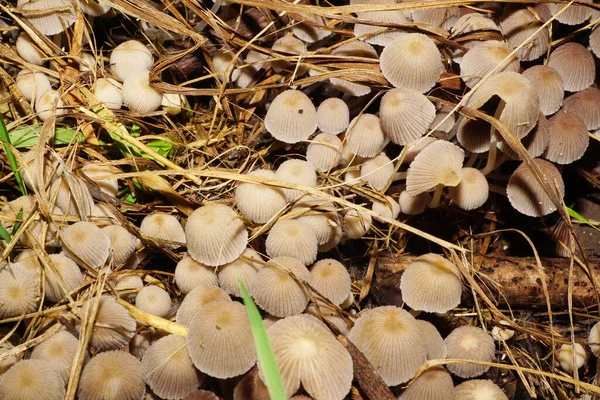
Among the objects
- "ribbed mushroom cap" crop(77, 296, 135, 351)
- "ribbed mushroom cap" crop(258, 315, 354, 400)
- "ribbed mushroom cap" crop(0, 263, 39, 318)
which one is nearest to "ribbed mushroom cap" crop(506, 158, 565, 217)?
"ribbed mushroom cap" crop(258, 315, 354, 400)

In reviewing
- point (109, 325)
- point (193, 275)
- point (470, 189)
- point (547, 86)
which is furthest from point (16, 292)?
point (547, 86)

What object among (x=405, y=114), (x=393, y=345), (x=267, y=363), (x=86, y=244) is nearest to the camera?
(x=267, y=363)

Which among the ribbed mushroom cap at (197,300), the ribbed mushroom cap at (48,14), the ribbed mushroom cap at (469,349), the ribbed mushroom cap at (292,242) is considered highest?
the ribbed mushroom cap at (48,14)

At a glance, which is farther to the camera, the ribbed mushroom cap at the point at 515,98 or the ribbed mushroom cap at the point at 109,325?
the ribbed mushroom cap at the point at 515,98

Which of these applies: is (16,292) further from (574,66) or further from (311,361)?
(574,66)

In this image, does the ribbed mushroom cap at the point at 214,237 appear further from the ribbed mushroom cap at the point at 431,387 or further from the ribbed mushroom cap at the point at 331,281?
the ribbed mushroom cap at the point at 431,387

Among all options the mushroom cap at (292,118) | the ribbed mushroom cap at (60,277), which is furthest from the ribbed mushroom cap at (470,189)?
the ribbed mushroom cap at (60,277)

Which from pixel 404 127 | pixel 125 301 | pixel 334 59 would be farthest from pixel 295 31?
pixel 125 301

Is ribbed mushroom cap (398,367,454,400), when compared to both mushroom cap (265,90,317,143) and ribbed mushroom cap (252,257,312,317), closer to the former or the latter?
ribbed mushroom cap (252,257,312,317)
